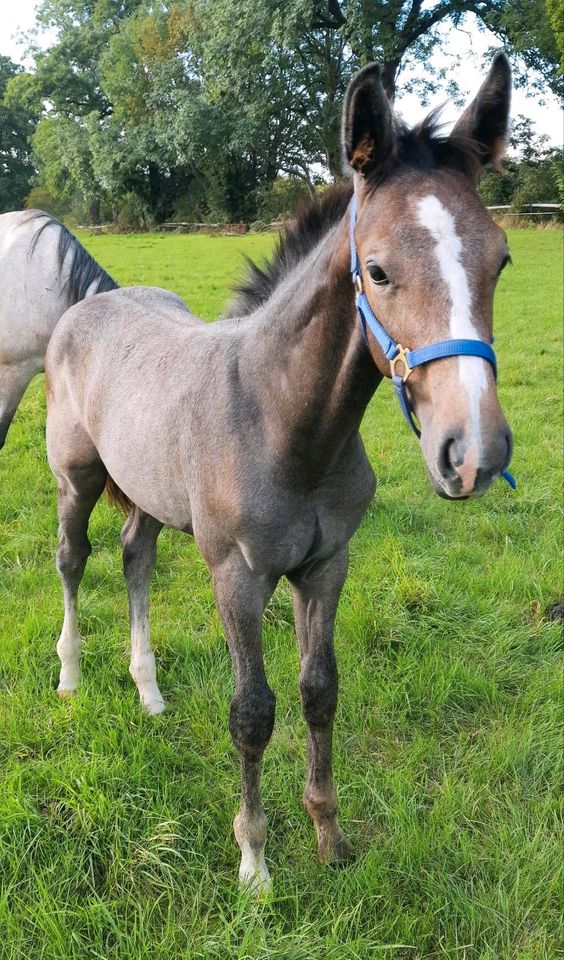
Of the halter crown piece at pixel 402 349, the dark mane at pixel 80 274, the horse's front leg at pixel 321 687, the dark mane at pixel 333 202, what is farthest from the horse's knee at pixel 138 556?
the halter crown piece at pixel 402 349

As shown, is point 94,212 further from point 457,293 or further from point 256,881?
point 457,293

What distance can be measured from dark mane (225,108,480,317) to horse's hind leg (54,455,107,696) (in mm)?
1115

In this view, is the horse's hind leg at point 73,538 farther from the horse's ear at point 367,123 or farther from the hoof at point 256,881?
the horse's ear at point 367,123

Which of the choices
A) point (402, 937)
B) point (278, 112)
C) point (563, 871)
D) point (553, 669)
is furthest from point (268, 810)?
point (278, 112)

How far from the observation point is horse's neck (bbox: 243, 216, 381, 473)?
1754mm

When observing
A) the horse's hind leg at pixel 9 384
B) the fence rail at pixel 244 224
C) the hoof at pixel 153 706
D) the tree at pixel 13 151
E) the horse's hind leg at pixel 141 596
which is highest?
the tree at pixel 13 151

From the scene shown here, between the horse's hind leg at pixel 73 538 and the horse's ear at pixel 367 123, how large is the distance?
1.98 m

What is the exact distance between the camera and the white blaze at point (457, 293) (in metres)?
1.27

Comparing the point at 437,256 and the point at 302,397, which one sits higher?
the point at 437,256

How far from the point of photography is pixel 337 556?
2234 millimetres

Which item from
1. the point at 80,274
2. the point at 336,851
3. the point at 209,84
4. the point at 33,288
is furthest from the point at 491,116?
the point at 209,84

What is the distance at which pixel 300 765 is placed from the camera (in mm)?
2633

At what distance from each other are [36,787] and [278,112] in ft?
100

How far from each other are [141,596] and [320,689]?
46.7 inches
